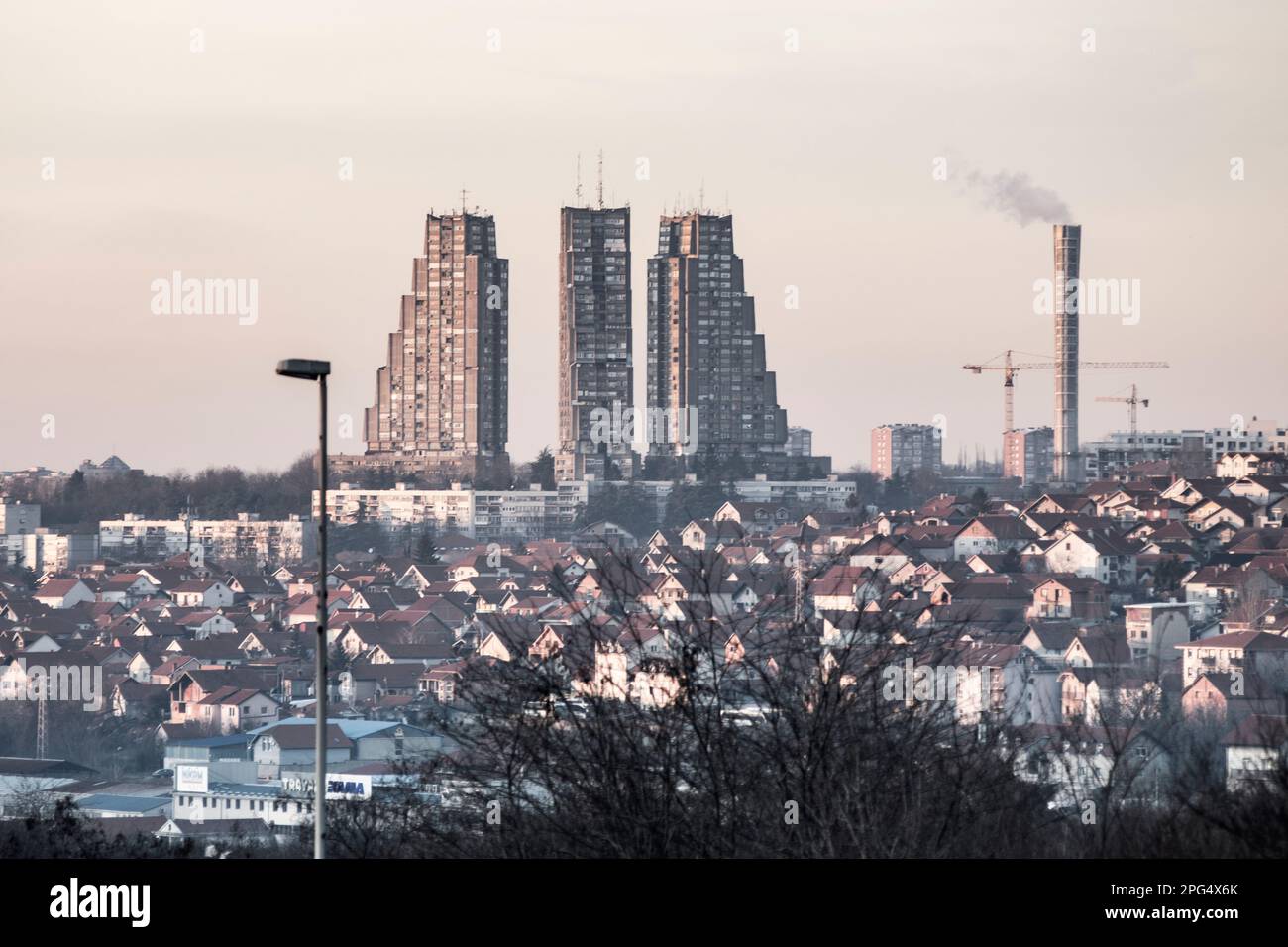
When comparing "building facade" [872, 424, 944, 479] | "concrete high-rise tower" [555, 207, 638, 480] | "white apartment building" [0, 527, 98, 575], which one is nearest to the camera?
"white apartment building" [0, 527, 98, 575]

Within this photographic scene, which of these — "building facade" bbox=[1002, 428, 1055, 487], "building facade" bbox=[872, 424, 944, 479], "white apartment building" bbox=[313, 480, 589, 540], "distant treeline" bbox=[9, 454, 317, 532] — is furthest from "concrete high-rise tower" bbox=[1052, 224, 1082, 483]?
"distant treeline" bbox=[9, 454, 317, 532]

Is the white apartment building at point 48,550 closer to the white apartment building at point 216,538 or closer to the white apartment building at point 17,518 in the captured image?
the white apartment building at point 17,518

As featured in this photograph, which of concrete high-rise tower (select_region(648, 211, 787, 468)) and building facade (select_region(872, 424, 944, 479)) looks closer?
concrete high-rise tower (select_region(648, 211, 787, 468))

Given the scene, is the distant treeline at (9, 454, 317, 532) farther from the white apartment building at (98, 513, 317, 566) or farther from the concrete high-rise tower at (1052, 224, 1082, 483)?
the concrete high-rise tower at (1052, 224, 1082, 483)

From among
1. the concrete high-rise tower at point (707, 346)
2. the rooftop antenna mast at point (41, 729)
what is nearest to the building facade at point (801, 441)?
the concrete high-rise tower at point (707, 346)

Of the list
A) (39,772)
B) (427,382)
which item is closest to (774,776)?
(39,772)

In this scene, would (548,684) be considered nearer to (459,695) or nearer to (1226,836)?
(459,695)
